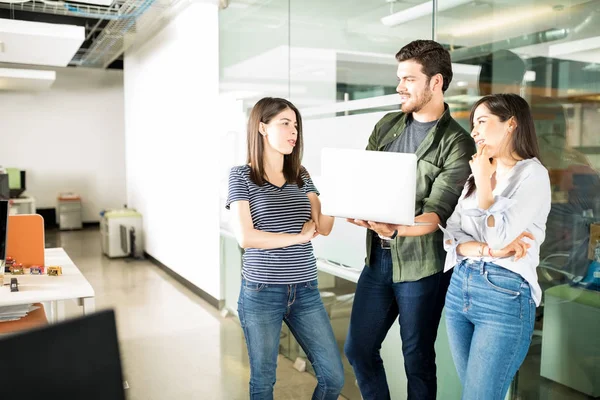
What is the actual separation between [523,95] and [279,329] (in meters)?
1.37

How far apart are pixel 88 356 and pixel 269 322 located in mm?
1366

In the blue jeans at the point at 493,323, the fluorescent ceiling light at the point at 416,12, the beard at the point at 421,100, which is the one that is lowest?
the blue jeans at the point at 493,323

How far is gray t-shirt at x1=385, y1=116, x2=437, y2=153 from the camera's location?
85.3 inches

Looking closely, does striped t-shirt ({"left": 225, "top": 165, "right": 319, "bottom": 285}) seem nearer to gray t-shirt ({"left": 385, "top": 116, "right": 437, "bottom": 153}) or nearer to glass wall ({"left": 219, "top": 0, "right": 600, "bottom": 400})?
gray t-shirt ({"left": 385, "top": 116, "right": 437, "bottom": 153})

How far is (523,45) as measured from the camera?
90.2 inches

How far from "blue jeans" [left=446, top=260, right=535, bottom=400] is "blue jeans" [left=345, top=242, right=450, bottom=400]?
256mm

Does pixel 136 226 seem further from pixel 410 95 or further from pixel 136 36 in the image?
pixel 410 95

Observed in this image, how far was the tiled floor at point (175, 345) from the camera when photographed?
3551mm

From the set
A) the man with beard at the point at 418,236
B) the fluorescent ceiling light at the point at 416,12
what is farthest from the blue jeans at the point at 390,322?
the fluorescent ceiling light at the point at 416,12

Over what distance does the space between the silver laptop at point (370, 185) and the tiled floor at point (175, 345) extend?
3.80 feet

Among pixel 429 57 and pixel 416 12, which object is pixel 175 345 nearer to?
pixel 416 12

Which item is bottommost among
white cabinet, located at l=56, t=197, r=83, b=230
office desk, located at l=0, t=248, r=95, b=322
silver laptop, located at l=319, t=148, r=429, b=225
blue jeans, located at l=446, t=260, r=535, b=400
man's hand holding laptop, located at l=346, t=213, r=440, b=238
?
white cabinet, located at l=56, t=197, r=83, b=230

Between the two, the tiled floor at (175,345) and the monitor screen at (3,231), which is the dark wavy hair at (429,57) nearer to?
the tiled floor at (175,345)

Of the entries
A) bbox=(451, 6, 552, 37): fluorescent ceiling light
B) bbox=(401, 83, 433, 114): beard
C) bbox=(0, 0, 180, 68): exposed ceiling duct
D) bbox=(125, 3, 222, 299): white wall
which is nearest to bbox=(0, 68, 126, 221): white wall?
bbox=(125, 3, 222, 299): white wall
